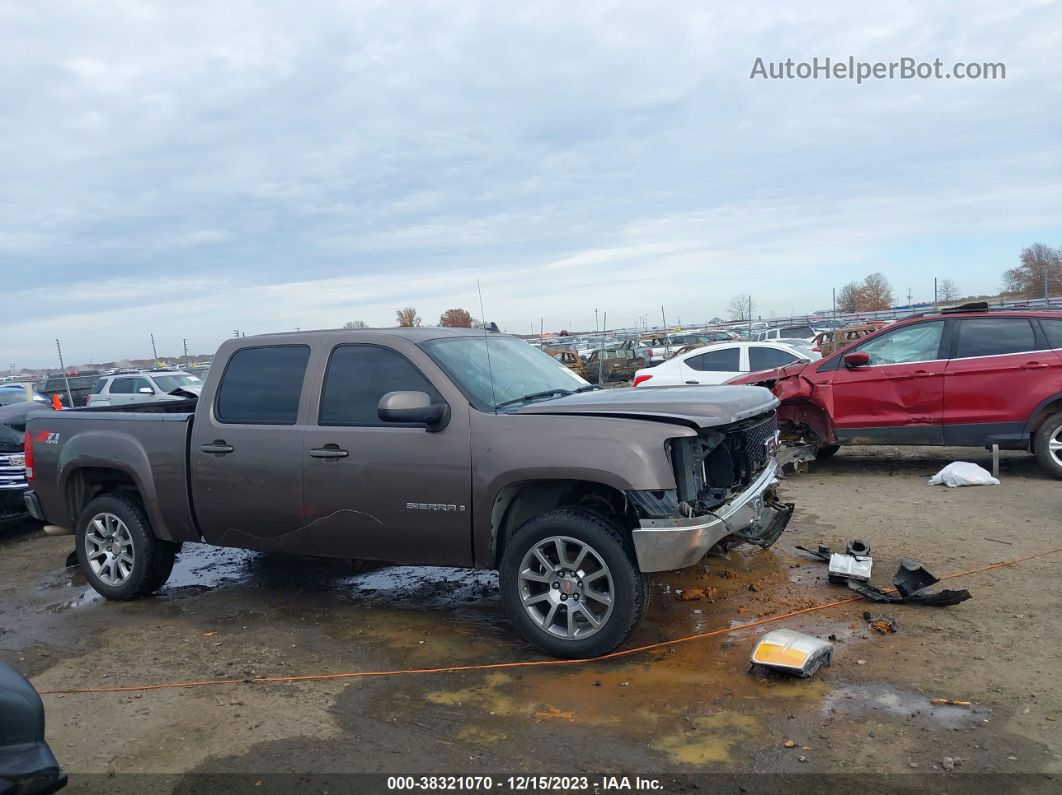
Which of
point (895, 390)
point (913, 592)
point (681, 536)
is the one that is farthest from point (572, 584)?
point (895, 390)

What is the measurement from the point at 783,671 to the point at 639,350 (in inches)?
956

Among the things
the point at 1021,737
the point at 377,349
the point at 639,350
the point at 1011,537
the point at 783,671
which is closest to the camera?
the point at 1021,737

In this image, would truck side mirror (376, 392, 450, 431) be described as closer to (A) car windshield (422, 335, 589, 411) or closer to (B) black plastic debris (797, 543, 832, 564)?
(A) car windshield (422, 335, 589, 411)

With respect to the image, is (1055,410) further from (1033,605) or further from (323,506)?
(323,506)

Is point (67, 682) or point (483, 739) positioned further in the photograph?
point (67, 682)

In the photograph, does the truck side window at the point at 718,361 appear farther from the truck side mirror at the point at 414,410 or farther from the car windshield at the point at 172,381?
the car windshield at the point at 172,381

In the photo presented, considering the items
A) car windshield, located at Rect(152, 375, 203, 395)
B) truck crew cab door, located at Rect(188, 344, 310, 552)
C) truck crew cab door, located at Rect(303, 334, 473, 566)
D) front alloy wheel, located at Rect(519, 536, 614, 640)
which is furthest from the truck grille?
car windshield, located at Rect(152, 375, 203, 395)

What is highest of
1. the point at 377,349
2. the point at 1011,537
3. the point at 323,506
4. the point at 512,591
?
the point at 377,349

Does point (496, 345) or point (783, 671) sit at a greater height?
point (496, 345)

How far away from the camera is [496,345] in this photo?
18.5 ft

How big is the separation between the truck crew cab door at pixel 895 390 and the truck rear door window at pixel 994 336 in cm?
22

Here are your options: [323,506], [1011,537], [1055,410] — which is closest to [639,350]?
[1055,410]

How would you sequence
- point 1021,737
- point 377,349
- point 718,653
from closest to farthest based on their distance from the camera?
1. point 1021,737
2. point 718,653
3. point 377,349

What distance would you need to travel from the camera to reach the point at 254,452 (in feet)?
17.2
